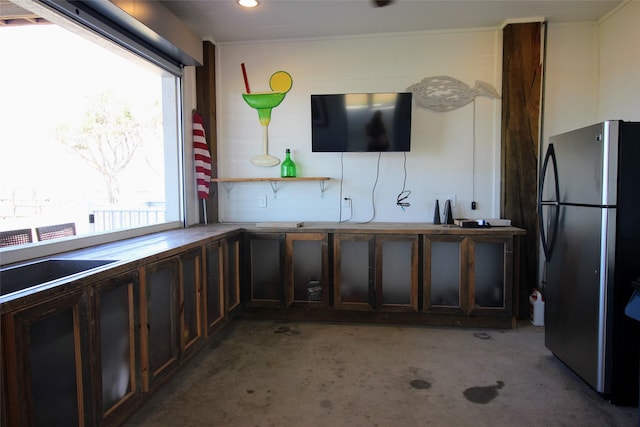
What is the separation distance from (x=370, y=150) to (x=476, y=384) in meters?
2.11

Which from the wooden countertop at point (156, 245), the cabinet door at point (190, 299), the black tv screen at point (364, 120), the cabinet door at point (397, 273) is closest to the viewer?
the wooden countertop at point (156, 245)

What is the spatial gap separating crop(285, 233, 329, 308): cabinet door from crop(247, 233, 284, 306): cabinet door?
100mm

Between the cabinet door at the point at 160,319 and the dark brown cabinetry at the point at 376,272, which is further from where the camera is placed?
the dark brown cabinetry at the point at 376,272

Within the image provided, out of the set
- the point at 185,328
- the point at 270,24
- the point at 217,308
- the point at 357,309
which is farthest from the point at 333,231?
the point at 270,24

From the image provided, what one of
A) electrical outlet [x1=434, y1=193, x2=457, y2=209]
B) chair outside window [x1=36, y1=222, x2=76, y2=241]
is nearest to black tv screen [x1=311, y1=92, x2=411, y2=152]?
electrical outlet [x1=434, y1=193, x2=457, y2=209]

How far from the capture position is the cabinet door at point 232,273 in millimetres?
3117

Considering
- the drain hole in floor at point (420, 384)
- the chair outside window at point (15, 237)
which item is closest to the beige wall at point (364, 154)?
the drain hole in floor at point (420, 384)

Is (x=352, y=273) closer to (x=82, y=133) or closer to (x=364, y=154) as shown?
(x=364, y=154)

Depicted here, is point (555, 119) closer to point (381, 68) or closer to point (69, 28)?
point (381, 68)

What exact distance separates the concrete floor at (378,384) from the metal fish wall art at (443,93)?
2112mm

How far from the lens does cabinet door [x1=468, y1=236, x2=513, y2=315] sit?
317cm

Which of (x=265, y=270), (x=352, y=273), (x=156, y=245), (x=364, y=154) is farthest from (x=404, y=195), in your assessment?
(x=156, y=245)

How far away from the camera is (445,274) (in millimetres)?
3293

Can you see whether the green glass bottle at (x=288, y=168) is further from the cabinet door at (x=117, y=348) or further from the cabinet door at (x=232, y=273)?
the cabinet door at (x=117, y=348)
